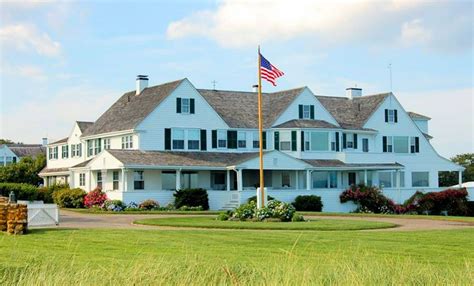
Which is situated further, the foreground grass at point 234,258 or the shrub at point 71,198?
the shrub at point 71,198

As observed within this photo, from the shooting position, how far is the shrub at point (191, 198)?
51312 millimetres

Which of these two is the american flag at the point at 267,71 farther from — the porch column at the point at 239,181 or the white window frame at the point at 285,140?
the white window frame at the point at 285,140

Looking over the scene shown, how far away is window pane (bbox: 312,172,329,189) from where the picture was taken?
60.2m

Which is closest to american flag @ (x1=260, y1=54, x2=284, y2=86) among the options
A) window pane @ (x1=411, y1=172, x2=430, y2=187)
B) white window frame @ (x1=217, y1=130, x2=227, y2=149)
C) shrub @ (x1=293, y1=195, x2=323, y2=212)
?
shrub @ (x1=293, y1=195, x2=323, y2=212)

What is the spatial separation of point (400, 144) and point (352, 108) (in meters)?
4.92

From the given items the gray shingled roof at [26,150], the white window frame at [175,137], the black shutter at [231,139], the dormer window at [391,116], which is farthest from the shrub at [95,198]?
the gray shingled roof at [26,150]

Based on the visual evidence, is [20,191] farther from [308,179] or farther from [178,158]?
[308,179]

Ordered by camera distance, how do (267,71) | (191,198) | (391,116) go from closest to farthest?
1. (267,71)
2. (191,198)
3. (391,116)

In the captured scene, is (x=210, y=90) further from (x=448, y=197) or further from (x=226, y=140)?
(x=448, y=197)

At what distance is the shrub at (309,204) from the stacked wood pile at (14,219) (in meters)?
29.9

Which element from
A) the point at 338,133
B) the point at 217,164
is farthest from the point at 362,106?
the point at 217,164

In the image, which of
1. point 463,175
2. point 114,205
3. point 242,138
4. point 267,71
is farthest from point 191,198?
point 463,175

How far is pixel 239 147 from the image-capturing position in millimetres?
58969

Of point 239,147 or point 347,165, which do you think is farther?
point 347,165
